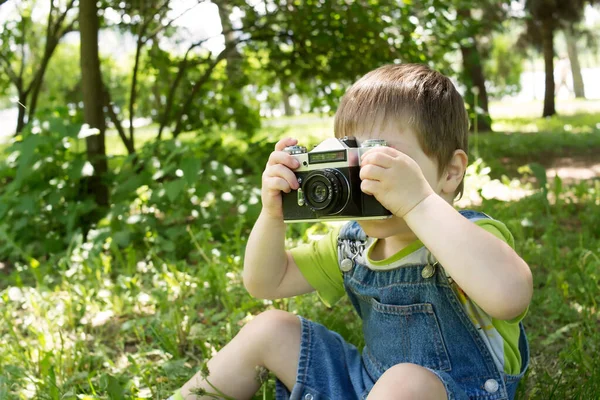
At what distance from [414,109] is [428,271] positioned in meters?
0.37

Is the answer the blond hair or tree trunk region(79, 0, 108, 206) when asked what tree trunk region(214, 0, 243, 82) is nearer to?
tree trunk region(79, 0, 108, 206)

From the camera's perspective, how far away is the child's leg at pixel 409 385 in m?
1.32

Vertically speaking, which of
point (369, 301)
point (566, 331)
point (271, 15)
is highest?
point (271, 15)

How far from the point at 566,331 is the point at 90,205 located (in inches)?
98.1

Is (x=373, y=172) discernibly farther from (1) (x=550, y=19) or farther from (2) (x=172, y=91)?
(1) (x=550, y=19)


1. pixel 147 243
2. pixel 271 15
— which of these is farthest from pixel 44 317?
pixel 271 15

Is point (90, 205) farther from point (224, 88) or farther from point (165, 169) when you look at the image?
point (224, 88)

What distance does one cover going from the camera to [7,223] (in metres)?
3.51

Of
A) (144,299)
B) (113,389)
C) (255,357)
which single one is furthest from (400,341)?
(144,299)

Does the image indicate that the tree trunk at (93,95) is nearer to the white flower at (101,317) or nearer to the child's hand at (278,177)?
the white flower at (101,317)

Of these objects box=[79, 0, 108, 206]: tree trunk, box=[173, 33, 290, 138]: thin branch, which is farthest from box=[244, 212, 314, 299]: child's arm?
box=[173, 33, 290, 138]: thin branch

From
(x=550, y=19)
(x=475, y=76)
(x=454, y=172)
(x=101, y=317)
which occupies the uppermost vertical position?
(x=550, y=19)

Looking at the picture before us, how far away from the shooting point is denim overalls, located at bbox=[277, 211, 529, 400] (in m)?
1.47

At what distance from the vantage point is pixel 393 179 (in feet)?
4.26
